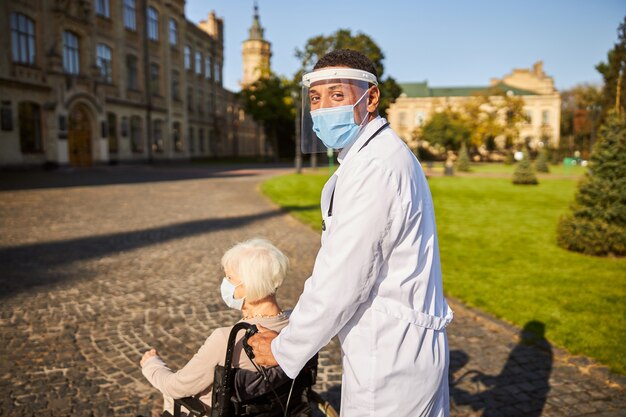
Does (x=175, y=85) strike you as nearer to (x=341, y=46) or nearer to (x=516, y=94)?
(x=341, y=46)

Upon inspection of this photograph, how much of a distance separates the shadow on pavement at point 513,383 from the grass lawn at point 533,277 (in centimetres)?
41

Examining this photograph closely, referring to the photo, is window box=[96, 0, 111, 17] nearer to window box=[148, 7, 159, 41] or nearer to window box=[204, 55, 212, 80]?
window box=[148, 7, 159, 41]

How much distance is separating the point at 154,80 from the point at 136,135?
6018 millimetres

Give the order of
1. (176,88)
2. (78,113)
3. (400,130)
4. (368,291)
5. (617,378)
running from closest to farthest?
(368,291), (617,378), (78,113), (176,88), (400,130)

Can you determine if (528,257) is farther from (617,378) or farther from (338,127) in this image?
(338,127)

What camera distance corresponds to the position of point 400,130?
78688mm

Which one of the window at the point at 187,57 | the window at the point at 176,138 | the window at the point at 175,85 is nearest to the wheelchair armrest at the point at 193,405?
the window at the point at 176,138

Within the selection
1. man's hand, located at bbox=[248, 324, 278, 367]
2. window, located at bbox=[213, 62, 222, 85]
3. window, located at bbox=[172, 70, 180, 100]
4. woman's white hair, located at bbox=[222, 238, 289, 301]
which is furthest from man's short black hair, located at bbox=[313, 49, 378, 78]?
window, located at bbox=[213, 62, 222, 85]

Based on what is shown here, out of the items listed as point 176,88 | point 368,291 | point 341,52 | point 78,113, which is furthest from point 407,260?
point 176,88

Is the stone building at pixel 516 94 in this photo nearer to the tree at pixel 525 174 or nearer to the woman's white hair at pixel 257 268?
the tree at pixel 525 174

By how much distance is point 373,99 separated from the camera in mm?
1885

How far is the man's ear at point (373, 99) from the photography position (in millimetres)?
1871

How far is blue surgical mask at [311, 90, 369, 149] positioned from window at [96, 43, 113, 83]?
113 ft

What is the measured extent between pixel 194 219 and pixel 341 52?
1080cm
